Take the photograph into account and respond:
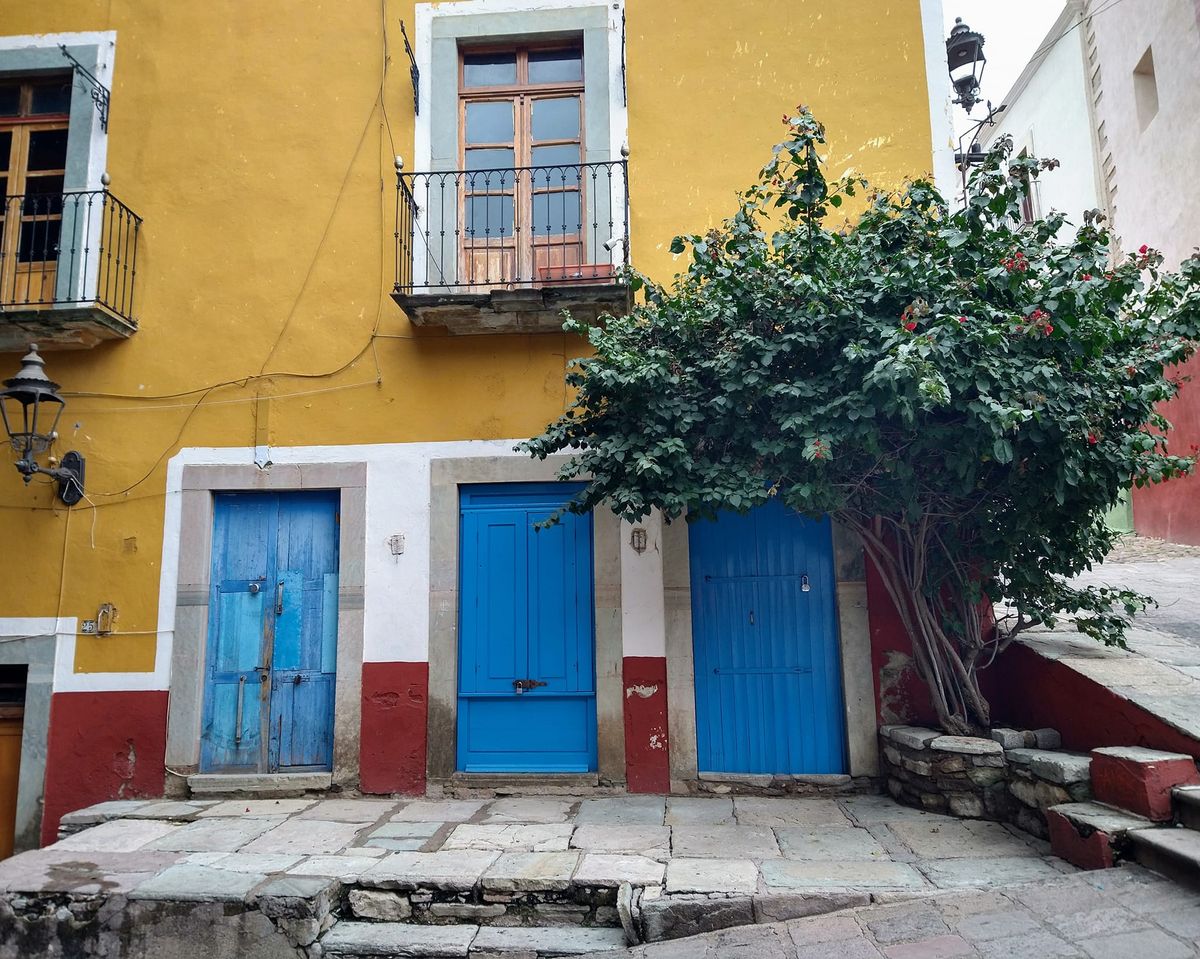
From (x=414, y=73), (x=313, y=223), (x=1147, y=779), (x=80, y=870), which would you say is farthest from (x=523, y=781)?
(x=414, y=73)

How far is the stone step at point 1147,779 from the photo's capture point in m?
3.94

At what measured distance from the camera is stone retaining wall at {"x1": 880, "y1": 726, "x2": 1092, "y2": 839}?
442 centimetres

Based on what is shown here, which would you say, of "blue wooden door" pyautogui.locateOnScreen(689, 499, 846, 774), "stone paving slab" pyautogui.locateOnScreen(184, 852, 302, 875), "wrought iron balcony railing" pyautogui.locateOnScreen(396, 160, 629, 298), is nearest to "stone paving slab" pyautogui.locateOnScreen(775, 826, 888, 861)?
"blue wooden door" pyautogui.locateOnScreen(689, 499, 846, 774)

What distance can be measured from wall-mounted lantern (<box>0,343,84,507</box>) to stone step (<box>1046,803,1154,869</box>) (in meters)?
6.89

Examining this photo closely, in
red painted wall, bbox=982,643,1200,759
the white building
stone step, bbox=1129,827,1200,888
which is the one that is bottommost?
stone step, bbox=1129,827,1200,888

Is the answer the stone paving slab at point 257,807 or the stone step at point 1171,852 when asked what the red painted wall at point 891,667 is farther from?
the stone paving slab at point 257,807

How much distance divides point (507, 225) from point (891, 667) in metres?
4.44

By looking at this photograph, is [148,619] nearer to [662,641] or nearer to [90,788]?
[90,788]

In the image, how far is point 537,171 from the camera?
6719 mm

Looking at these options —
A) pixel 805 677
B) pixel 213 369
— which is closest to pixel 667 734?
pixel 805 677

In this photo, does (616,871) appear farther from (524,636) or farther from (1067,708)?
(1067,708)

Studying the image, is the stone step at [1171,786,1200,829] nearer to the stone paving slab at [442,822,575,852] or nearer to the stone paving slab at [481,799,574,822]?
the stone paving slab at [442,822,575,852]

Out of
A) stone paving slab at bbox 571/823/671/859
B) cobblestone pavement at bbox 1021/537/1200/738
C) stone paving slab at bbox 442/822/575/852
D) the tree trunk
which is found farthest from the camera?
the tree trunk

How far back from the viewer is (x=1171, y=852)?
361 centimetres
